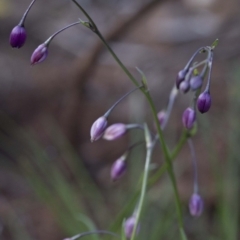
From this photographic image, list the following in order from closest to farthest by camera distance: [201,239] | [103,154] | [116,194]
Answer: [201,239] < [116,194] < [103,154]

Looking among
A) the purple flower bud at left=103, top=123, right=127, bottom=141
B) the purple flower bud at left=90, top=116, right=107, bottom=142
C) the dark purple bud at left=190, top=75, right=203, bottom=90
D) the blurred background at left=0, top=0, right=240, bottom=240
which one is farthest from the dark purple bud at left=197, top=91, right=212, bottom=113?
the blurred background at left=0, top=0, right=240, bottom=240

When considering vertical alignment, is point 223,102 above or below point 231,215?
below

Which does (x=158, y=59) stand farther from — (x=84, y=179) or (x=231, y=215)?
(x=231, y=215)

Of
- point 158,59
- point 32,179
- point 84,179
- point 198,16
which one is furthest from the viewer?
point 198,16

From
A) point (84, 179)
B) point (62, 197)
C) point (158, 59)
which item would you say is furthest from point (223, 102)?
point (62, 197)

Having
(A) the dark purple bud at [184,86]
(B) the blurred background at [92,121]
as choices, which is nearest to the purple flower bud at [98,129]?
(A) the dark purple bud at [184,86]

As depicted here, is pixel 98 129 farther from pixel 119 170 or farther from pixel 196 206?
pixel 196 206

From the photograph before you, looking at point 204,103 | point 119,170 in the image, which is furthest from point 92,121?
point 204,103

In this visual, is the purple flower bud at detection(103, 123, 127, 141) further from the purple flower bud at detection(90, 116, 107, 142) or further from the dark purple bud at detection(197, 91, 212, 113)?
the dark purple bud at detection(197, 91, 212, 113)

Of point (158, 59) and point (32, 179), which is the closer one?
point (32, 179)
